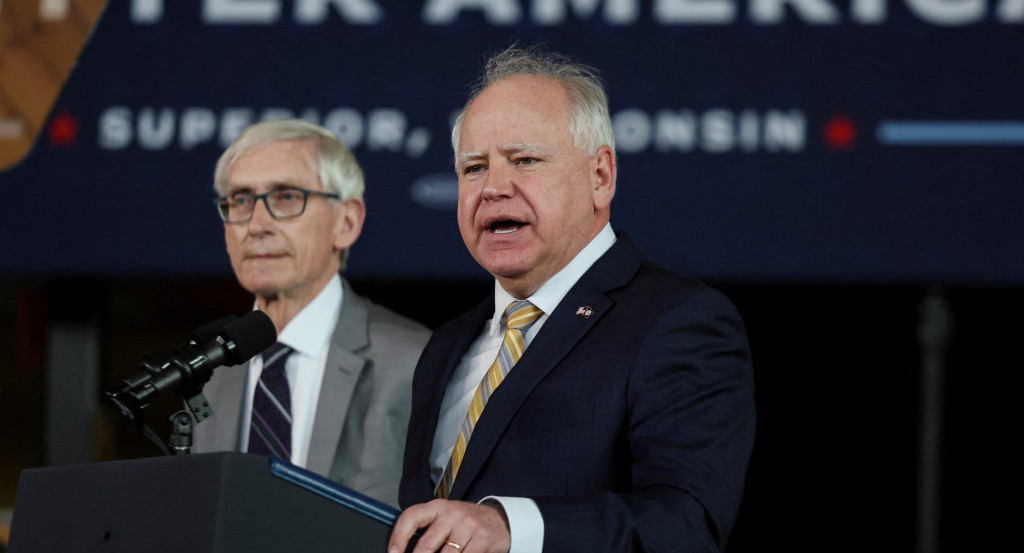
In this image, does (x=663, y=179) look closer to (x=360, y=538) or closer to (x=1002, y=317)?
(x=1002, y=317)

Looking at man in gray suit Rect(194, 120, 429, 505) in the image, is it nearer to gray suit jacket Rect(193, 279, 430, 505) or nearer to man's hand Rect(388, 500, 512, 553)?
gray suit jacket Rect(193, 279, 430, 505)

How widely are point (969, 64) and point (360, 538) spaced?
2.80 meters

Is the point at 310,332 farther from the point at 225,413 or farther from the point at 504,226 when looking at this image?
the point at 504,226

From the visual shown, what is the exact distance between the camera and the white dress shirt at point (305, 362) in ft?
9.41

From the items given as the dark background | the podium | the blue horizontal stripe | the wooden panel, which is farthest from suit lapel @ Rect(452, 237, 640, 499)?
the wooden panel

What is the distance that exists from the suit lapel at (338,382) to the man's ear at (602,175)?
2.69 ft

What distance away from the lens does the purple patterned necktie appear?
9.29 ft

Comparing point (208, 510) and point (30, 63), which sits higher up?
point (30, 63)

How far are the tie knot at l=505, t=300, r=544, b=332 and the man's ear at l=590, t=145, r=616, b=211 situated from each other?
0.21 m

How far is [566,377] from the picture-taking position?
2018 mm

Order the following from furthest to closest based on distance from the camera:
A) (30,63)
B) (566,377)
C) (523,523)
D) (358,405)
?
(30,63)
(358,405)
(566,377)
(523,523)

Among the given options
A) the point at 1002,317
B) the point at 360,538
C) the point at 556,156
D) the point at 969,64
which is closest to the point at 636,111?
the point at 969,64

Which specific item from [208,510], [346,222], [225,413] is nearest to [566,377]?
[208,510]

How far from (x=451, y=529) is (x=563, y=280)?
714 millimetres
